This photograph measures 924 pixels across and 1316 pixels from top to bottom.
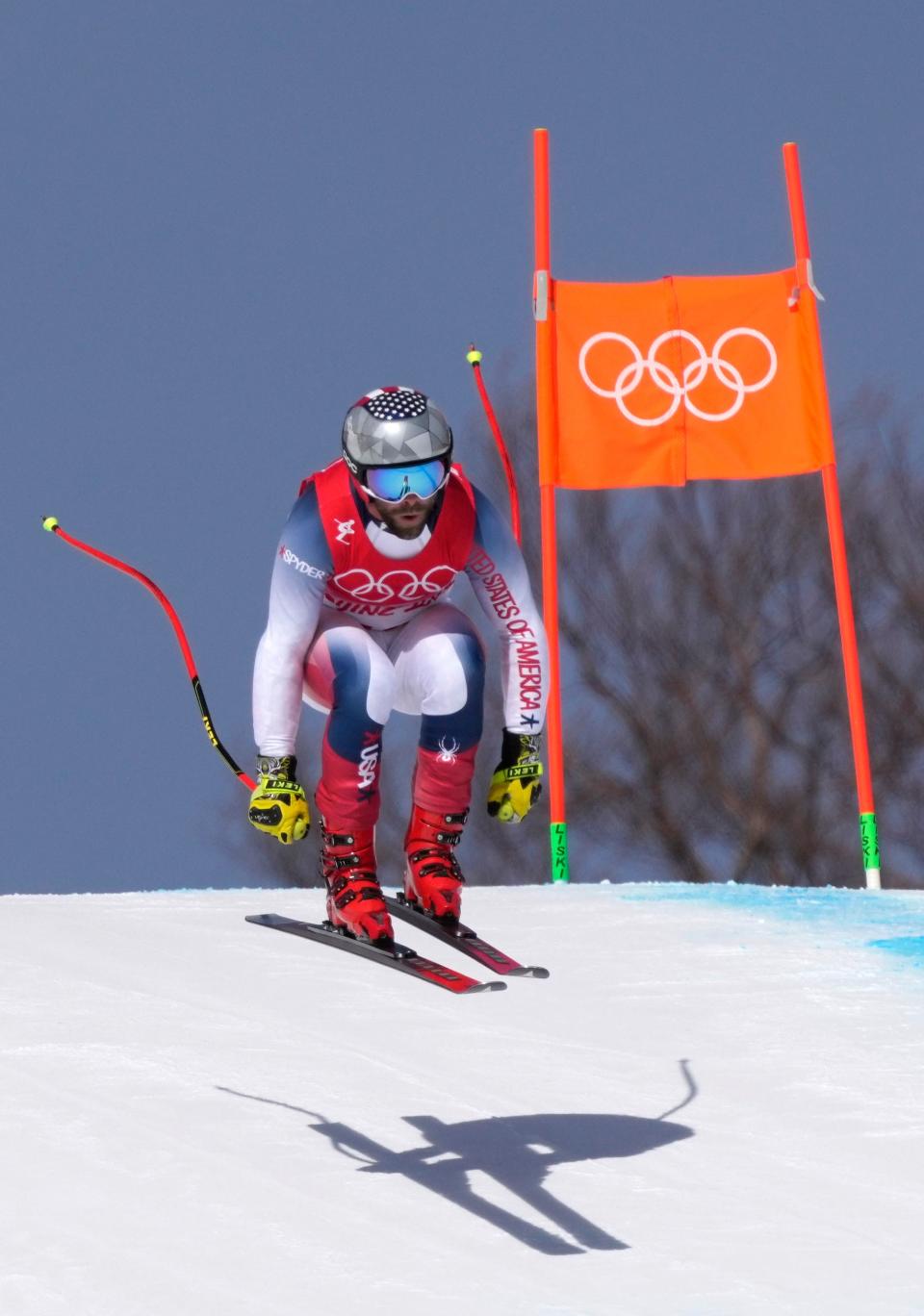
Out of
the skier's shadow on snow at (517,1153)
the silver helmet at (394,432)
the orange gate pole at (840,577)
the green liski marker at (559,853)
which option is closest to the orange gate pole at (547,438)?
the green liski marker at (559,853)

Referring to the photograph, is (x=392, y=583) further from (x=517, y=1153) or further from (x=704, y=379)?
(x=704, y=379)

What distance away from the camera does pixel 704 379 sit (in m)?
14.6

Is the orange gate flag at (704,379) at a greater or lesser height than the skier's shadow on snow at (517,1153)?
greater

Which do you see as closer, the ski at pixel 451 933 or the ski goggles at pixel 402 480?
the ski goggles at pixel 402 480

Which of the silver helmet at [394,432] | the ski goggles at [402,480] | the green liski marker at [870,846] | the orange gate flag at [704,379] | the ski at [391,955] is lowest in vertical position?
the green liski marker at [870,846]

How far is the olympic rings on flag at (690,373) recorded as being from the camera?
14562mm

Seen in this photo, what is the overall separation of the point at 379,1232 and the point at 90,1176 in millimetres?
1032

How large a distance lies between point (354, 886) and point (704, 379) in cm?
902

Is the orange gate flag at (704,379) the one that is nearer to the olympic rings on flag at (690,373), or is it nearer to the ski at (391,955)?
the olympic rings on flag at (690,373)

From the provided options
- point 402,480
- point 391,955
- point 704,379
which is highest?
point 704,379

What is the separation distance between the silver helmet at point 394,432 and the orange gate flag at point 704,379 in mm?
8557

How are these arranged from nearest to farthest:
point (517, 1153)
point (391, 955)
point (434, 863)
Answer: point (391, 955) < point (434, 863) < point (517, 1153)

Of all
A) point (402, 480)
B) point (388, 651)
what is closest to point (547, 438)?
point (388, 651)

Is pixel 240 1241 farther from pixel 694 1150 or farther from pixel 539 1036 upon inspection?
pixel 539 1036
